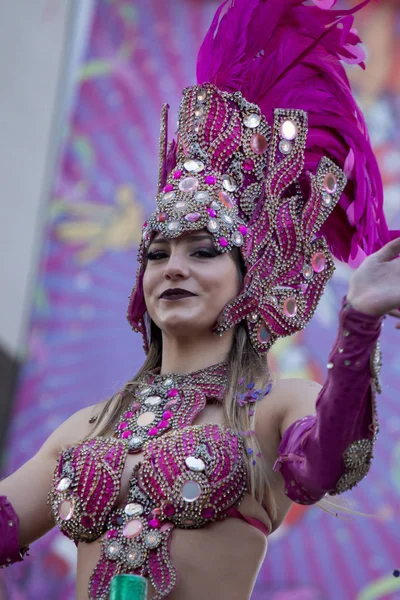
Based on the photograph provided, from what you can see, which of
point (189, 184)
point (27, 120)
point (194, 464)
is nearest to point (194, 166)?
point (189, 184)

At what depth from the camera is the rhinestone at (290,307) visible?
2.94m

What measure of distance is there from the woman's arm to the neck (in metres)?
0.30

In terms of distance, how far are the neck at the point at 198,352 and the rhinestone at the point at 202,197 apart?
341mm

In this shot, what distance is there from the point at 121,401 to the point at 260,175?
705mm

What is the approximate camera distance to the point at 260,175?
307cm

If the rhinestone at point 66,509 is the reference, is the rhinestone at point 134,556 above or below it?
below

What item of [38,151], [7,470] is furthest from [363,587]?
[38,151]

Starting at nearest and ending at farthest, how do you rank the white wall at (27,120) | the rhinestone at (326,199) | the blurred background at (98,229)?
1. the rhinestone at (326,199)
2. the blurred background at (98,229)
3. the white wall at (27,120)

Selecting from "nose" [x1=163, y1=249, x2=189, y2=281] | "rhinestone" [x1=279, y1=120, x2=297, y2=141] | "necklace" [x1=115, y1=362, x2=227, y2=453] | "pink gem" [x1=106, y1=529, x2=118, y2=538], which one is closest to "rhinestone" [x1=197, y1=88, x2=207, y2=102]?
"rhinestone" [x1=279, y1=120, x2=297, y2=141]

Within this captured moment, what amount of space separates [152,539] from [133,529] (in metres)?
0.06

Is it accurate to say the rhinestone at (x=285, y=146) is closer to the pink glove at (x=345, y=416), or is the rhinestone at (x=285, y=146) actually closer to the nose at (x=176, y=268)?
the nose at (x=176, y=268)

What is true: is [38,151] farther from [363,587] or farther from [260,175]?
[260,175]

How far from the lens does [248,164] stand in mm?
3070

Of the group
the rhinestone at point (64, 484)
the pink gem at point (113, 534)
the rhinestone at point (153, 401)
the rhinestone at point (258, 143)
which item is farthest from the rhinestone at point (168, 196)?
the pink gem at point (113, 534)
